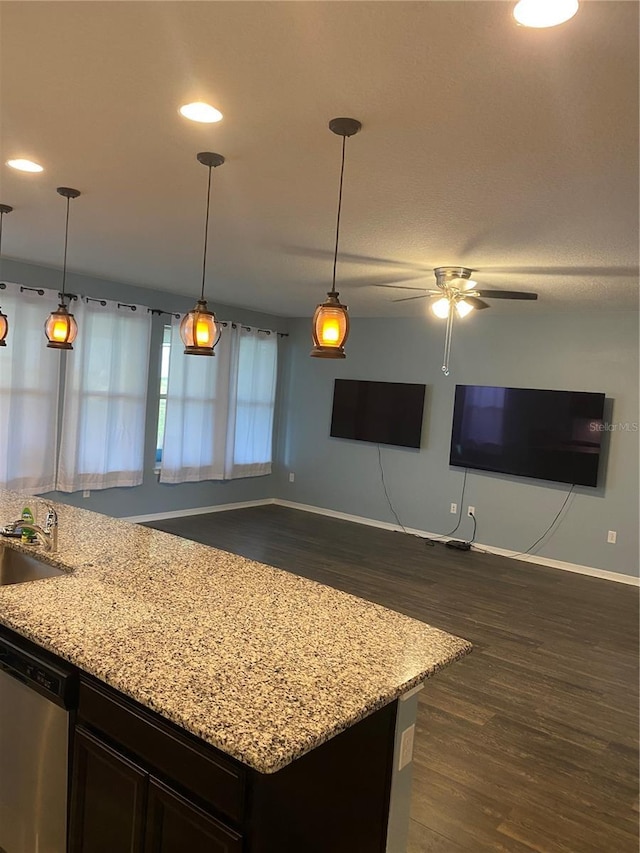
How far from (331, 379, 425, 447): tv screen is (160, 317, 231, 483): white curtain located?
1.44m

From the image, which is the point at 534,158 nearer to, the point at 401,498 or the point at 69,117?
the point at 69,117

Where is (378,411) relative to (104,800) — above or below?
above

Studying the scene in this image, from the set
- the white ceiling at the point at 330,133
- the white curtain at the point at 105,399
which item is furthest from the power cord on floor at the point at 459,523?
the white curtain at the point at 105,399

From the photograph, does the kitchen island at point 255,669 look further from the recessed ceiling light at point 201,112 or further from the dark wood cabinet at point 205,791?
the recessed ceiling light at point 201,112

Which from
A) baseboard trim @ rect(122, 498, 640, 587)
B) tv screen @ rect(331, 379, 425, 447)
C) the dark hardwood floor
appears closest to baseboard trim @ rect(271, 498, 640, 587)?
baseboard trim @ rect(122, 498, 640, 587)

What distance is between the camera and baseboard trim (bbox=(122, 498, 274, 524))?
662cm

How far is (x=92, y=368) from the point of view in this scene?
19.7 ft

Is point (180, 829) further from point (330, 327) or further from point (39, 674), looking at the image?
point (330, 327)

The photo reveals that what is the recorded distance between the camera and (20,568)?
2.57m

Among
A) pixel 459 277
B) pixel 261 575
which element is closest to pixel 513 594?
pixel 459 277

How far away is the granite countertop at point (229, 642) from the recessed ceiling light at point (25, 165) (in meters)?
1.73

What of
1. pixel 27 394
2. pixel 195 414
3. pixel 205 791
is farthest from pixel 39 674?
pixel 195 414

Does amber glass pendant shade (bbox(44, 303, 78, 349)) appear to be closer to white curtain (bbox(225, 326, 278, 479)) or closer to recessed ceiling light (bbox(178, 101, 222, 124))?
recessed ceiling light (bbox(178, 101, 222, 124))

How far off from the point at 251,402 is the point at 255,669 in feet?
20.6
